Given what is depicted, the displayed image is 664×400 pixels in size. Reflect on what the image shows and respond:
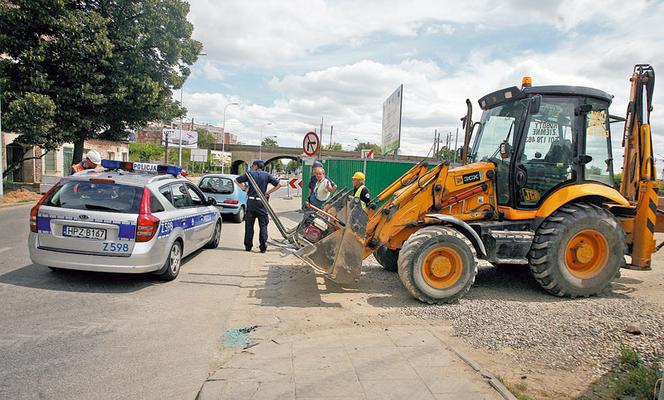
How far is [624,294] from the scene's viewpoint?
651 cm

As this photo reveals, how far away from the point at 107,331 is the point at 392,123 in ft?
42.6

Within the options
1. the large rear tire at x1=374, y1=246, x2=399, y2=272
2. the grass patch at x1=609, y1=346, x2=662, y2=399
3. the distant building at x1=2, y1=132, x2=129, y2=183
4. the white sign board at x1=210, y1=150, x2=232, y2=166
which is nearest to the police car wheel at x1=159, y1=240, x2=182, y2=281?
the large rear tire at x1=374, y1=246, x2=399, y2=272

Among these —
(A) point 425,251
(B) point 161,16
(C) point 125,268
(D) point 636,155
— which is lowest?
(C) point 125,268

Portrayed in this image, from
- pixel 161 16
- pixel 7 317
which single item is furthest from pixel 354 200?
pixel 161 16

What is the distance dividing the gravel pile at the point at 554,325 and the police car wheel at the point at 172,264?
342cm

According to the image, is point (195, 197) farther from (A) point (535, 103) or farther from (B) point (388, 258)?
(A) point (535, 103)

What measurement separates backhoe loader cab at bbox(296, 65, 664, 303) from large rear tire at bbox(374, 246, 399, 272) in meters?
0.99

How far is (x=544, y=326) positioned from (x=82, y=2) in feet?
68.2

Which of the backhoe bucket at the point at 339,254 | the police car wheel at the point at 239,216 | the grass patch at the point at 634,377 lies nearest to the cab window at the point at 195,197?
the backhoe bucket at the point at 339,254

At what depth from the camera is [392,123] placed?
626 inches

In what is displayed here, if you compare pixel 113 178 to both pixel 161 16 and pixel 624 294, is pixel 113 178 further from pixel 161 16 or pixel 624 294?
pixel 161 16

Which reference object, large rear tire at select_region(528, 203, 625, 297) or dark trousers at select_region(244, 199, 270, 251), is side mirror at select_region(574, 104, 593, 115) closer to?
large rear tire at select_region(528, 203, 625, 297)

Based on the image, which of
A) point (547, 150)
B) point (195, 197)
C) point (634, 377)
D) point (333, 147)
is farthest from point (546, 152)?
point (333, 147)

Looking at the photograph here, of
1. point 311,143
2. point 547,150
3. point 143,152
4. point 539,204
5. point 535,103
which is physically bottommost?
point 539,204
